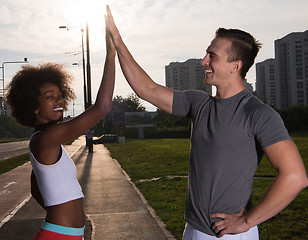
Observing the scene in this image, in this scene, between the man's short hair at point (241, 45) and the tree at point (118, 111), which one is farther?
the tree at point (118, 111)

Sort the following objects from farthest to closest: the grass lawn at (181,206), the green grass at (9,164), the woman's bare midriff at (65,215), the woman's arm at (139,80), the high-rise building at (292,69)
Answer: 1. the high-rise building at (292,69)
2. the green grass at (9,164)
3. the grass lawn at (181,206)
4. the woman's arm at (139,80)
5. the woman's bare midriff at (65,215)

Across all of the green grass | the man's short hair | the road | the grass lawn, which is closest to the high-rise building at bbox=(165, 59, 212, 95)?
the road

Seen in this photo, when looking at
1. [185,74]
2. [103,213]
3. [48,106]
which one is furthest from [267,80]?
[48,106]

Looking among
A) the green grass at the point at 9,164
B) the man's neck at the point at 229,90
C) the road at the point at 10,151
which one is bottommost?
the road at the point at 10,151

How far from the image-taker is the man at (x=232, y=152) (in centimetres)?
220

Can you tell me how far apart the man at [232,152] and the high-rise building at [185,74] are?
134800mm

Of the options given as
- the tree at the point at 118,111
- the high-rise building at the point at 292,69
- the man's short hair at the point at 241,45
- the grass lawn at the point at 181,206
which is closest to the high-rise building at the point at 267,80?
the high-rise building at the point at 292,69

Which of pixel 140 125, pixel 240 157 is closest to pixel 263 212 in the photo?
pixel 240 157

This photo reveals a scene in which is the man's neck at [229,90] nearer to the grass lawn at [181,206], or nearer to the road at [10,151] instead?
the grass lawn at [181,206]

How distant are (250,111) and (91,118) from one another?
936 mm

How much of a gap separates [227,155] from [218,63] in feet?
2.08

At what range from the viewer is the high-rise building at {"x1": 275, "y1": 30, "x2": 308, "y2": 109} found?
4102 inches

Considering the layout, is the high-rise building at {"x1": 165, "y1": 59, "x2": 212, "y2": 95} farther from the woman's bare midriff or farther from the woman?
the woman's bare midriff

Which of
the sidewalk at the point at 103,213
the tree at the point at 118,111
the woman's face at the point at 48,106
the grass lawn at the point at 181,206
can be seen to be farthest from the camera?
the tree at the point at 118,111
